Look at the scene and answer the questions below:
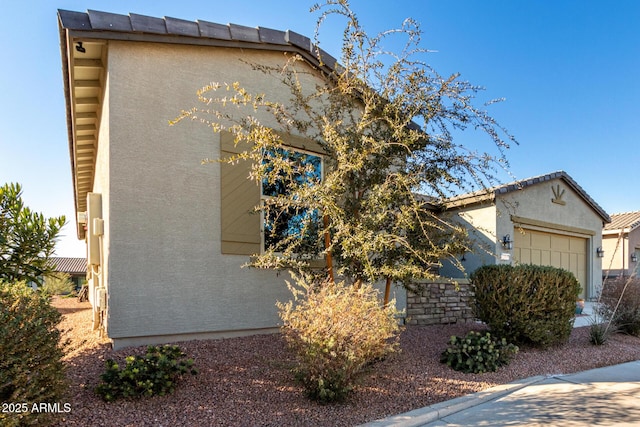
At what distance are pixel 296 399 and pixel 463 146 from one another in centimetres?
437

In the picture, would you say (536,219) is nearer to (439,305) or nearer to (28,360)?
(439,305)

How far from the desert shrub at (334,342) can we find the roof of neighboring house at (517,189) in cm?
580

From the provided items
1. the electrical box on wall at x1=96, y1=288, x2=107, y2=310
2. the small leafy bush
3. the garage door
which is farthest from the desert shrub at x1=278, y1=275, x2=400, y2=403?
the garage door

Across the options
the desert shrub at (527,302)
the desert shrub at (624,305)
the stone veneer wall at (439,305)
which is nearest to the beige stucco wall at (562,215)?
the desert shrub at (624,305)

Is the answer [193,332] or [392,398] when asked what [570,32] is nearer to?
[392,398]

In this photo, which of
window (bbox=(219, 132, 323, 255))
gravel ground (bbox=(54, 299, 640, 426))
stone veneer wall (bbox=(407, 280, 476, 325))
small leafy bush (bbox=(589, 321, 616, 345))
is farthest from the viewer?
stone veneer wall (bbox=(407, 280, 476, 325))

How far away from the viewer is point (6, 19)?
22.2 feet

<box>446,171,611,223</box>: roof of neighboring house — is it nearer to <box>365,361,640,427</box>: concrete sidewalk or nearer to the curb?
<box>365,361,640,427</box>: concrete sidewalk

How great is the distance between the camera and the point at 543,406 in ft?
15.9

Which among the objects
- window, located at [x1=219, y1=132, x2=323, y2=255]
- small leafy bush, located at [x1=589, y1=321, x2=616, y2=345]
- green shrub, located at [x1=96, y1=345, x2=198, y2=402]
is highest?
window, located at [x1=219, y1=132, x2=323, y2=255]

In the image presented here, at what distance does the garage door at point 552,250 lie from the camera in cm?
1293

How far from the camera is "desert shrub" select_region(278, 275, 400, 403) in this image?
14.6 feet

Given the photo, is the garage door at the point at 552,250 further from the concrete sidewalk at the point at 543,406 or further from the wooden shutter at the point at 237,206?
the wooden shutter at the point at 237,206

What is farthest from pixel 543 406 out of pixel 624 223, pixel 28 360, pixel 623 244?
pixel 624 223
